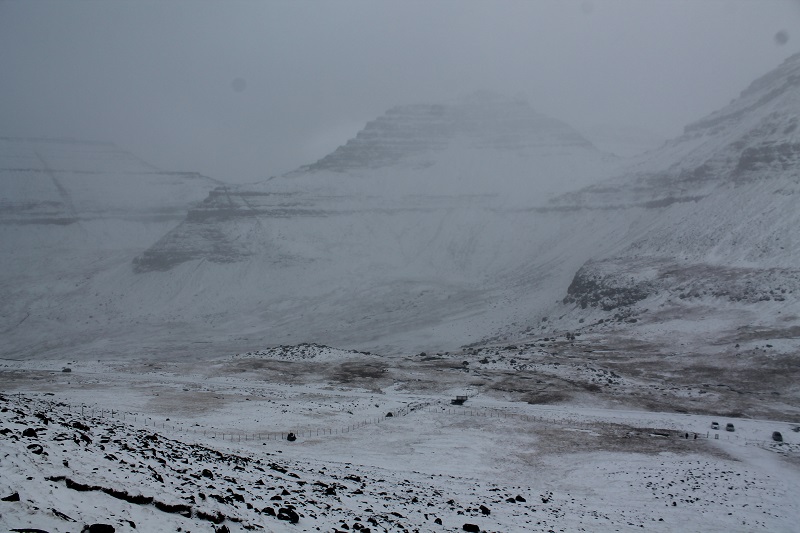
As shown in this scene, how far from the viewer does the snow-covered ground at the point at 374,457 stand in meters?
14.2

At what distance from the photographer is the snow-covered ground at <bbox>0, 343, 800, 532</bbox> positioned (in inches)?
561

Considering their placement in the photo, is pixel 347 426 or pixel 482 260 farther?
pixel 482 260

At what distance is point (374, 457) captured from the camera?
1204 inches

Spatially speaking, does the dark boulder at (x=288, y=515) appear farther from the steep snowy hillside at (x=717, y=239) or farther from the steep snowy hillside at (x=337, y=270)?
the steep snowy hillside at (x=337, y=270)

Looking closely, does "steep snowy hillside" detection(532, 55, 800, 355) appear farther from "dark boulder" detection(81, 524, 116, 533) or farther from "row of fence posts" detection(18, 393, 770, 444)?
"dark boulder" detection(81, 524, 116, 533)

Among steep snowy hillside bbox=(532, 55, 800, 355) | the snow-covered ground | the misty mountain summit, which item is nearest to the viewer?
the snow-covered ground

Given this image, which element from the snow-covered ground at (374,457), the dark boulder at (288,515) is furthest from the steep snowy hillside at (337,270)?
the dark boulder at (288,515)

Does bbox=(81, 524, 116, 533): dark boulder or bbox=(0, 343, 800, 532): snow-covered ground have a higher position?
bbox=(81, 524, 116, 533): dark boulder

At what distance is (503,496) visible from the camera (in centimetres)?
2289

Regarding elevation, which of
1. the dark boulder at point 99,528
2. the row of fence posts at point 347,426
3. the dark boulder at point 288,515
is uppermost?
the dark boulder at point 99,528

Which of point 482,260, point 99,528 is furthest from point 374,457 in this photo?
point 482,260

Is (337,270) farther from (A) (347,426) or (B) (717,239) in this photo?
(A) (347,426)

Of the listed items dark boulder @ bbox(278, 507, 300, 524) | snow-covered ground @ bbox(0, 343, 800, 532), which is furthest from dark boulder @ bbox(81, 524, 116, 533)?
dark boulder @ bbox(278, 507, 300, 524)

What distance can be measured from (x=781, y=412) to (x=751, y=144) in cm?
9765
